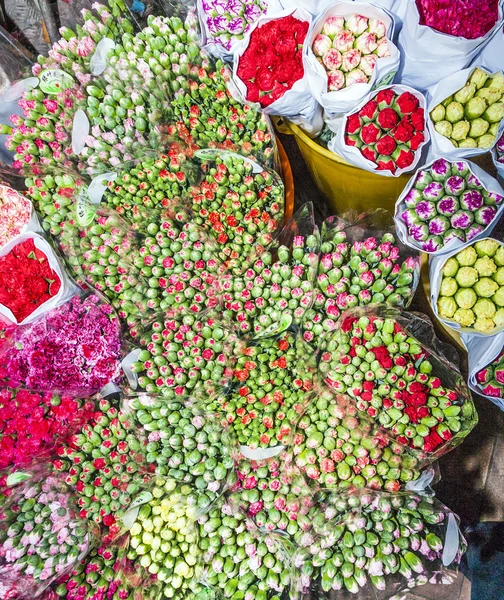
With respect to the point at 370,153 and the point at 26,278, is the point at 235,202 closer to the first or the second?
the point at 370,153

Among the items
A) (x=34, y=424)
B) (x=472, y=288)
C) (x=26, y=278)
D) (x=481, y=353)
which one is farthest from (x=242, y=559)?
(x=26, y=278)

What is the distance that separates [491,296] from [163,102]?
1.59m

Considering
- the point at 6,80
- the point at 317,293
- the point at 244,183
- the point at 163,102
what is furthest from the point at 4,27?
the point at 317,293

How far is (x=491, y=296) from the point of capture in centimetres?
165

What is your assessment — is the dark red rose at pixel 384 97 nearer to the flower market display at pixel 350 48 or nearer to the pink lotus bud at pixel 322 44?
the flower market display at pixel 350 48

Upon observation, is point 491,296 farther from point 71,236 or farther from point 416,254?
point 71,236

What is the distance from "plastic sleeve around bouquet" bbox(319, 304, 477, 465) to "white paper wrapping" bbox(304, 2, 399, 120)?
884 mm

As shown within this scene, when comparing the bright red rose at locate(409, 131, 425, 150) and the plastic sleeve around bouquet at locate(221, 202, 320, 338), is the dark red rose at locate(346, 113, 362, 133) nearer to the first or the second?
the bright red rose at locate(409, 131, 425, 150)

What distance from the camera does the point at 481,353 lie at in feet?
5.85

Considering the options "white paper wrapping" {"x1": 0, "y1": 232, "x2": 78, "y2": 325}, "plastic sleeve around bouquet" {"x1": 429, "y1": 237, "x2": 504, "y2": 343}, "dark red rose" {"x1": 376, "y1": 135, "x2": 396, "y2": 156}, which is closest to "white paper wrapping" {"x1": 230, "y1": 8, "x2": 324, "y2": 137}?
"dark red rose" {"x1": 376, "y1": 135, "x2": 396, "y2": 156}

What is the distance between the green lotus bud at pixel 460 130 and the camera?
1.70 meters

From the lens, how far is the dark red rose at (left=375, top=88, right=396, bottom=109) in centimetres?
175

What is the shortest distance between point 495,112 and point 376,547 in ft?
5.36

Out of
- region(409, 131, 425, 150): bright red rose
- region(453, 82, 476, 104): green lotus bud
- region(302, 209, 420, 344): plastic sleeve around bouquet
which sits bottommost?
region(302, 209, 420, 344): plastic sleeve around bouquet
